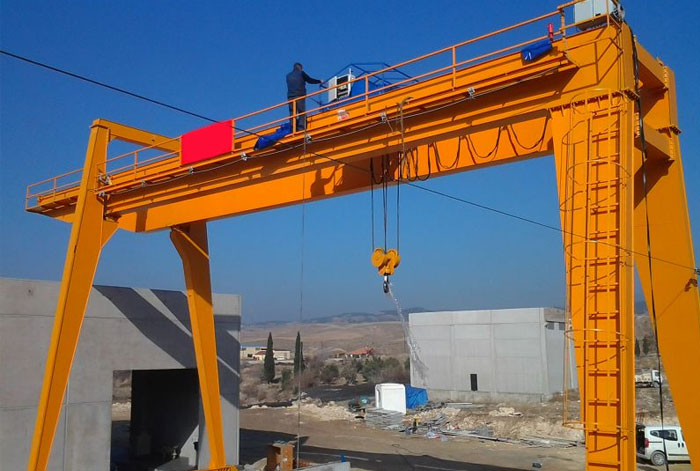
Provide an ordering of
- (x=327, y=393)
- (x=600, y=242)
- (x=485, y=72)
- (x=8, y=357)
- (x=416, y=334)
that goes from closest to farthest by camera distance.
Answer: (x=600, y=242)
(x=485, y=72)
(x=8, y=357)
(x=416, y=334)
(x=327, y=393)

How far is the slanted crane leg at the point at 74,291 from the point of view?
527 inches

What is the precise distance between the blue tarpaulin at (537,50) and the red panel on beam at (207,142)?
6.32 meters

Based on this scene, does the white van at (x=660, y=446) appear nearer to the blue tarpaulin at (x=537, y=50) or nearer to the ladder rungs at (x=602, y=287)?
the ladder rungs at (x=602, y=287)

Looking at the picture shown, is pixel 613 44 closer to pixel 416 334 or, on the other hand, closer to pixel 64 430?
pixel 64 430

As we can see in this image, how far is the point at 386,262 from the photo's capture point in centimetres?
1062

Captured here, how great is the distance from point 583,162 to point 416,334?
33.4 metres

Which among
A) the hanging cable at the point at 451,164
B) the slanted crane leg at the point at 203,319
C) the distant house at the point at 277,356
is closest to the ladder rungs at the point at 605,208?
the hanging cable at the point at 451,164

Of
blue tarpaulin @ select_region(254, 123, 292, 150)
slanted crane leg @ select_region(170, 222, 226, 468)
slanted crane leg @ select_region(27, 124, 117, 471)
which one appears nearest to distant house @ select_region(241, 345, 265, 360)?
slanted crane leg @ select_region(170, 222, 226, 468)

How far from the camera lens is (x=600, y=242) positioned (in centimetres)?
796

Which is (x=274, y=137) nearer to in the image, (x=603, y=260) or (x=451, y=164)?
(x=451, y=164)

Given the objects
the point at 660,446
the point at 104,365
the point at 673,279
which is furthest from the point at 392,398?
the point at 673,279

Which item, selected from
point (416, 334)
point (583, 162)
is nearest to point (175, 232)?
point (583, 162)

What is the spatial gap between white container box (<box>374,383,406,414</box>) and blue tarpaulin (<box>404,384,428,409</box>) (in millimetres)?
2627

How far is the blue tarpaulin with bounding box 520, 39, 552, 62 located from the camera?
873cm
